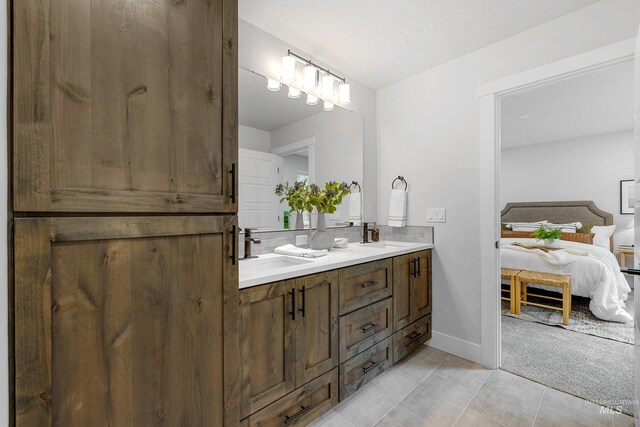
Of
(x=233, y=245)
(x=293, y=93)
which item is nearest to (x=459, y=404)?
(x=233, y=245)

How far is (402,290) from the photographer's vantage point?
214cm

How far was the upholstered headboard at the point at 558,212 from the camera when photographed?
4922 mm

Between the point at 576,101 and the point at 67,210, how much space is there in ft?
15.5

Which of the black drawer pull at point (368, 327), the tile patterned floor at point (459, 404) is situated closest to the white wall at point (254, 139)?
the black drawer pull at point (368, 327)

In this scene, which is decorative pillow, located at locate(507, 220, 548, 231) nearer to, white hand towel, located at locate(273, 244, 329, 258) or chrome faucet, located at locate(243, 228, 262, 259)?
white hand towel, located at locate(273, 244, 329, 258)

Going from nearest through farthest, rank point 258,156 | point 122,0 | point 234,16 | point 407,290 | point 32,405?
point 32,405 → point 122,0 → point 234,16 → point 258,156 → point 407,290

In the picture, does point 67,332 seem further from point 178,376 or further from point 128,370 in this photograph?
point 178,376

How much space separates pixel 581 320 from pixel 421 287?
2.00 meters

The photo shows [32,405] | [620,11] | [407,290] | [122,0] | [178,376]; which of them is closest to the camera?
[32,405]

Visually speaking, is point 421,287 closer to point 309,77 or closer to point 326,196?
point 326,196

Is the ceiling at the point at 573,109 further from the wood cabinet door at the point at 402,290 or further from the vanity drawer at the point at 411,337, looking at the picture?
the vanity drawer at the point at 411,337

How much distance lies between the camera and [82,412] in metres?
0.79

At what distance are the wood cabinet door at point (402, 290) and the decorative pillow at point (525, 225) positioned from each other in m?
4.26

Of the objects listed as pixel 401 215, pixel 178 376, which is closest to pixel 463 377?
pixel 401 215
